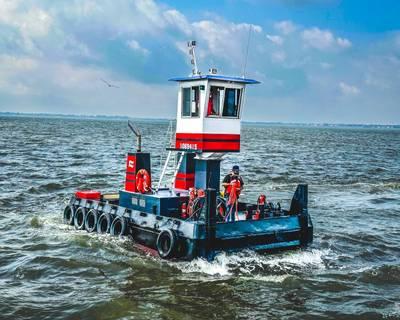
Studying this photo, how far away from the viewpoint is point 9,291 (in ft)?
42.4

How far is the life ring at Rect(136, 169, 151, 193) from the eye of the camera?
671 inches

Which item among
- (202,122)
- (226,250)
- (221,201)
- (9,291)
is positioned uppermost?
(202,122)

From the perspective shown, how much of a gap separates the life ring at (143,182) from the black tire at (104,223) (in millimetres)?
1399

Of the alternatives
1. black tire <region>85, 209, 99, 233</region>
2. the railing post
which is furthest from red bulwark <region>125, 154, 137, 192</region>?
the railing post

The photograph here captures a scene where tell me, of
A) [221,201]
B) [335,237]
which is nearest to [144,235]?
[221,201]

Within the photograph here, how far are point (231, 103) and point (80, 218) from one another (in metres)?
6.70

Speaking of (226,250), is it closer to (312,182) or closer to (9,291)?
(9,291)

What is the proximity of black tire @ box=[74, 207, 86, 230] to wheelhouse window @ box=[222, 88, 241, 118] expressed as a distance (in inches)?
239

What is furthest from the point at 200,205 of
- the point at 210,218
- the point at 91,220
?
the point at 91,220

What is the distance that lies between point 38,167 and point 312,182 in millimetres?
19021

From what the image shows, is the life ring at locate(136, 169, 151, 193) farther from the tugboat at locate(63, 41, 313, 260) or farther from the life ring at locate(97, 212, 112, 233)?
the life ring at locate(97, 212, 112, 233)

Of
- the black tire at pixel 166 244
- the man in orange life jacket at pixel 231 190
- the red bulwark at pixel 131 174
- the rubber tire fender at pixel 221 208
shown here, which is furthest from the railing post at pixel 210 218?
the red bulwark at pixel 131 174

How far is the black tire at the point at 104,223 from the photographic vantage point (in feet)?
57.0

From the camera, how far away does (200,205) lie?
1527 centimetres
